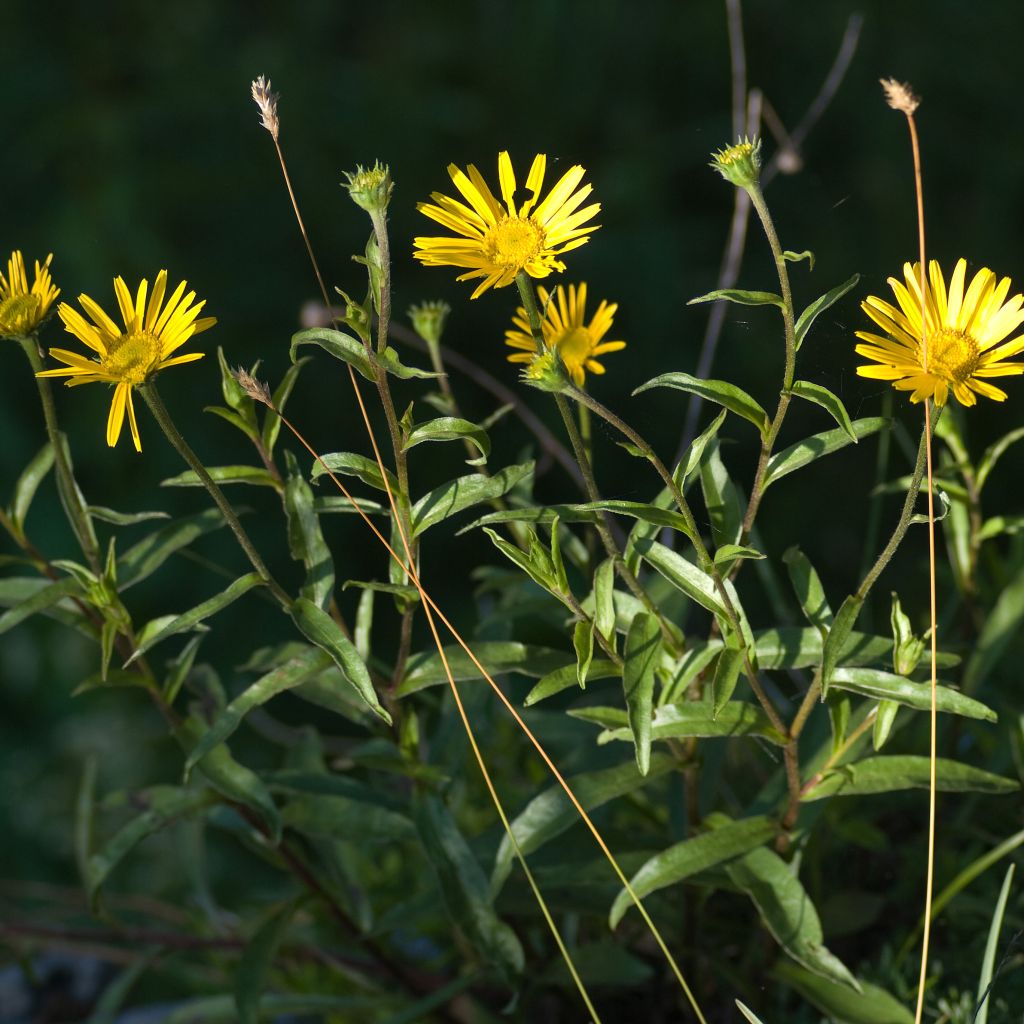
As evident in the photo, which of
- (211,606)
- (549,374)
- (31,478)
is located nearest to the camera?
(549,374)

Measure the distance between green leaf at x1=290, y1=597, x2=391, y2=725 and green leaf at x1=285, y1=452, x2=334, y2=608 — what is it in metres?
0.02

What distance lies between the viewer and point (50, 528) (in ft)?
4.47

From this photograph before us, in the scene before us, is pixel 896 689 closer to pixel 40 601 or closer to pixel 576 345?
pixel 576 345

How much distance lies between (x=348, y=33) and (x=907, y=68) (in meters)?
0.69

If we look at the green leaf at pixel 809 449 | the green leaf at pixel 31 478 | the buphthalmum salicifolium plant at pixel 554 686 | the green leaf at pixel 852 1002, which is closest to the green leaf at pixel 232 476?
the buphthalmum salicifolium plant at pixel 554 686

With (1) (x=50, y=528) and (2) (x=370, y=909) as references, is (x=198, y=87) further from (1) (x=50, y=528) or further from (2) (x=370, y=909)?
(2) (x=370, y=909)

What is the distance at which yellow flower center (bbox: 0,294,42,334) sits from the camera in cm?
54

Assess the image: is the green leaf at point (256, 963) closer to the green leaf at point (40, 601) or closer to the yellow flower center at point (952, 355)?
the green leaf at point (40, 601)

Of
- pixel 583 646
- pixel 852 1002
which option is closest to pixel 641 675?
pixel 583 646

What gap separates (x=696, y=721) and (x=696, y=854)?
0.07 m

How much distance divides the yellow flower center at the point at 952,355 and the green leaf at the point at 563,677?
194 millimetres

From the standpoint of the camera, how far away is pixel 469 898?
68cm

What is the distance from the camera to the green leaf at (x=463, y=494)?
1.94 ft

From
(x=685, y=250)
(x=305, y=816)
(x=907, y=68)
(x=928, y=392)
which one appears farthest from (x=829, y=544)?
(x=928, y=392)
